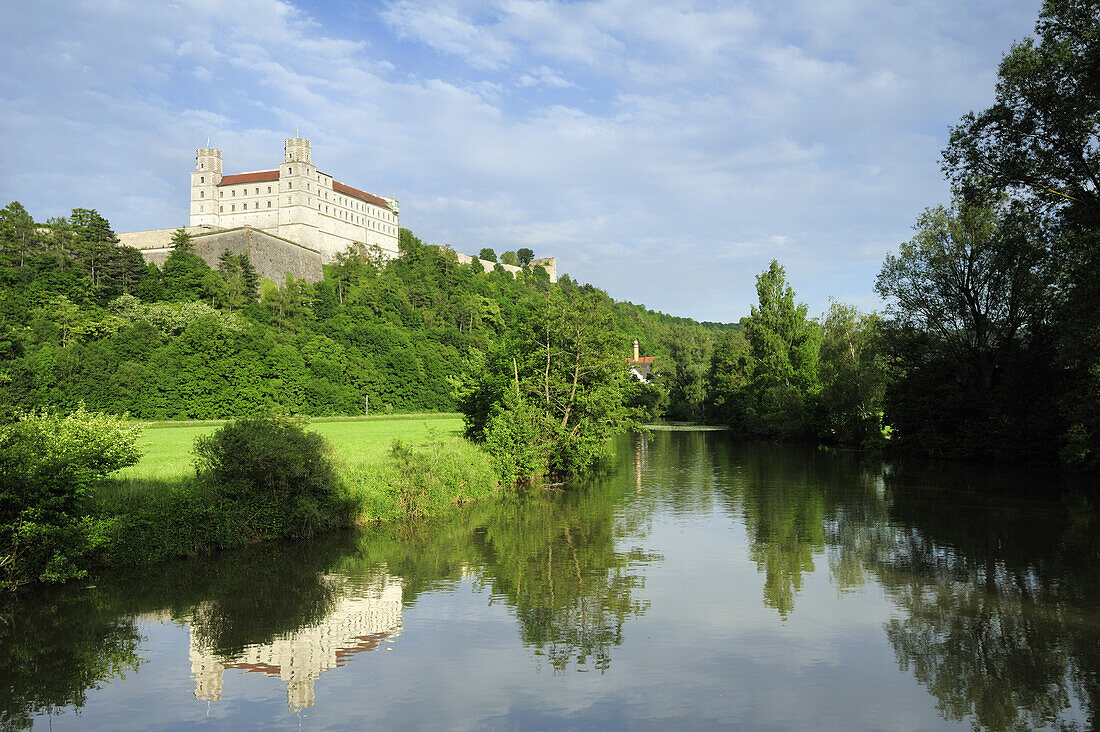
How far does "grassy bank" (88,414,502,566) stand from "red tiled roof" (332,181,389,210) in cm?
9460

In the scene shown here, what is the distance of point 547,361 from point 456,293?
283ft

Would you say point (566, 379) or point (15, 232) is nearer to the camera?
point (566, 379)

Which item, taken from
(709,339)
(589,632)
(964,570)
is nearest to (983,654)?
(964,570)

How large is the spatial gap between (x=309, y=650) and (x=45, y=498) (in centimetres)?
633

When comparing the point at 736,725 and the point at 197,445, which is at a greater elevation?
the point at 197,445

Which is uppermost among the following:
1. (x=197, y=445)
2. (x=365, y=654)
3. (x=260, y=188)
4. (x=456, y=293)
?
(x=260, y=188)

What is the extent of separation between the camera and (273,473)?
17906 millimetres

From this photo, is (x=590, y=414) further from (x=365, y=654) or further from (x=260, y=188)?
(x=260, y=188)

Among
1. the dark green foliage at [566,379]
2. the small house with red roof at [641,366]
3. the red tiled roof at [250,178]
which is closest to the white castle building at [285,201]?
the red tiled roof at [250,178]

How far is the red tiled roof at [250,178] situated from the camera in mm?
109375

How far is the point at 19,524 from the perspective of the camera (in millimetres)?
12844

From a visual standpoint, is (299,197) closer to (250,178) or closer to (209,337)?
(250,178)

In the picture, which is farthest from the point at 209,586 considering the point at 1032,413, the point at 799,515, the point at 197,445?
the point at 1032,413

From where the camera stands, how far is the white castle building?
10644 centimetres
